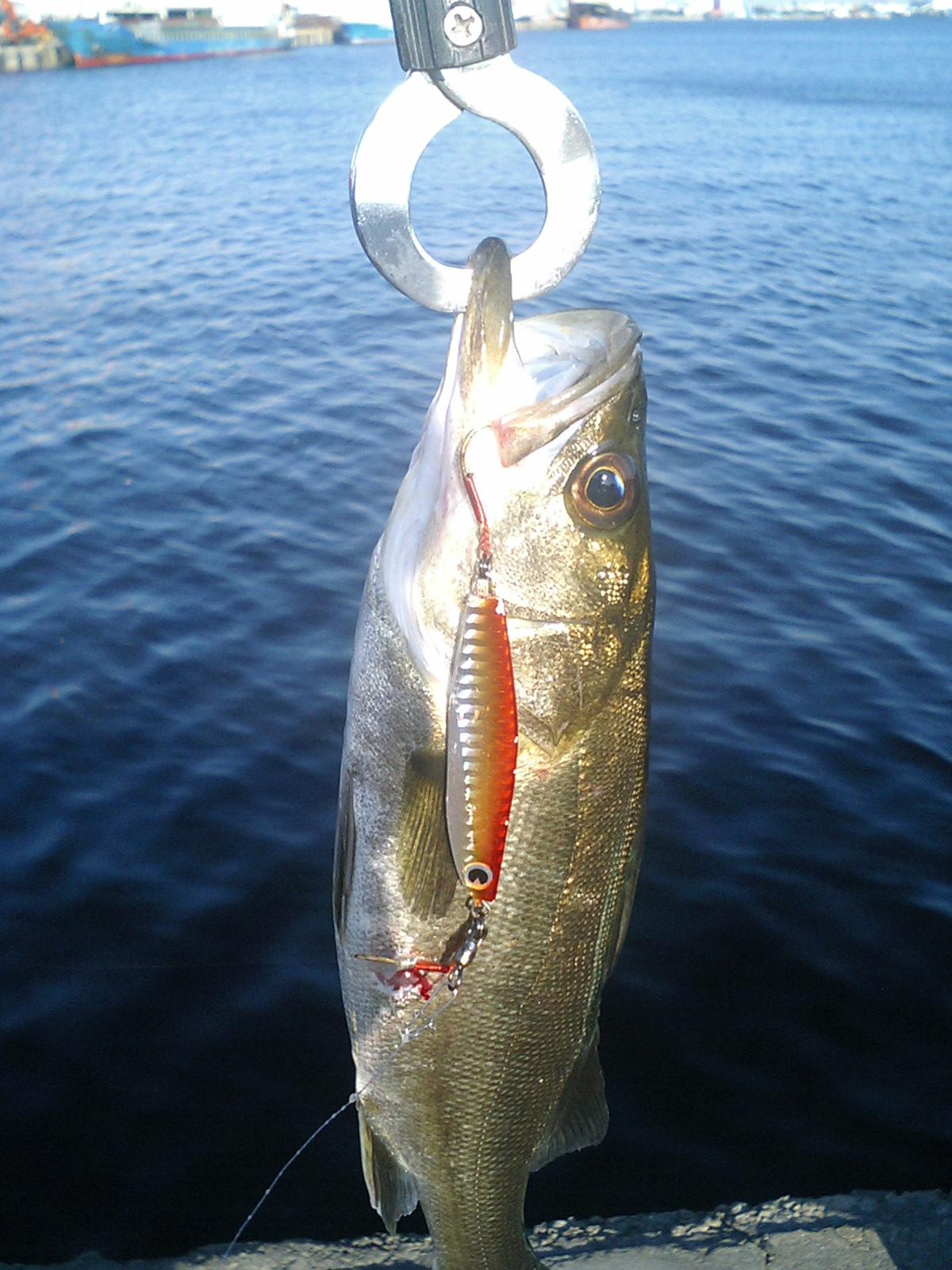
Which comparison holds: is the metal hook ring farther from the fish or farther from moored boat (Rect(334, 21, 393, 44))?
moored boat (Rect(334, 21, 393, 44))

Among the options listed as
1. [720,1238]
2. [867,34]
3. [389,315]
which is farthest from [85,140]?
[867,34]

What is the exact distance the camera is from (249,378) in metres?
16.5

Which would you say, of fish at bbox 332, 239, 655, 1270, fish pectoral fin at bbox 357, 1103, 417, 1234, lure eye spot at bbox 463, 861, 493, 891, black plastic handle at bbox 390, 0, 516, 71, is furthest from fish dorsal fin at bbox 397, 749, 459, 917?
black plastic handle at bbox 390, 0, 516, 71

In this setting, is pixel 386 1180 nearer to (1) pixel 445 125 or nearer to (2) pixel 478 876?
(2) pixel 478 876

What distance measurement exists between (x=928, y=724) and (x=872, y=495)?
437cm

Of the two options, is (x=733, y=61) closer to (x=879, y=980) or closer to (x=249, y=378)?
(x=249, y=378)

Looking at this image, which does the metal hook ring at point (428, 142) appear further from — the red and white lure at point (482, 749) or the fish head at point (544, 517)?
the red and white lure at point (482, 749)

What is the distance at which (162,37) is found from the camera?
367 ft

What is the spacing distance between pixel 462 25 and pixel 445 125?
155 mm

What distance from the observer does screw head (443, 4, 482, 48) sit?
1.84m

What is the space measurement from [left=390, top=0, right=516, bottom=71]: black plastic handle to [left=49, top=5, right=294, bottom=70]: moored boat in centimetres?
11539

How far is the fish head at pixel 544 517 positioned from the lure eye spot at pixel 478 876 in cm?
30

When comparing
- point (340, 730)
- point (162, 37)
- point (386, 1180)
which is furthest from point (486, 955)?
point (162, 37)

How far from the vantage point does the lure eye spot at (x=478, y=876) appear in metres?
1.98
